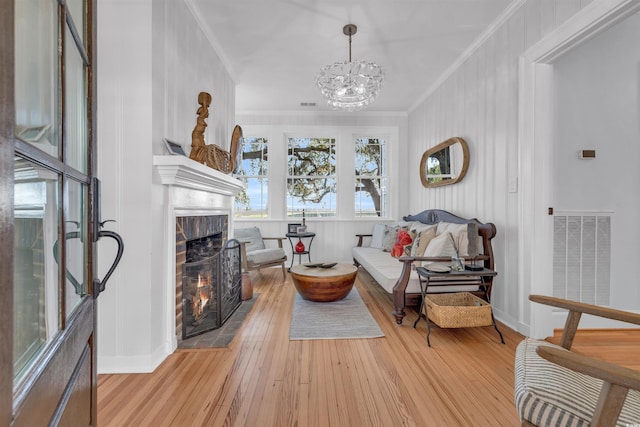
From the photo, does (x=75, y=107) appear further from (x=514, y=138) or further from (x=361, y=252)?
(x=361, y=252)

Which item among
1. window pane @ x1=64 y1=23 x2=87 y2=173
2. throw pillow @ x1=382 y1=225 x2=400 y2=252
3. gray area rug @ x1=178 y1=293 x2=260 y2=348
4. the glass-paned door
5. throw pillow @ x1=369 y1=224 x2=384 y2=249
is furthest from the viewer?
throw pillow @ x1=369 y1=224 x2=384 y2=249

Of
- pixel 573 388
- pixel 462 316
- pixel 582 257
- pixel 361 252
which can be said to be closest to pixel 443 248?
pixel 462 316

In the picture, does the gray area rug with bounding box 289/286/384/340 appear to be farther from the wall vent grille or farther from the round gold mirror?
the round gold mirror

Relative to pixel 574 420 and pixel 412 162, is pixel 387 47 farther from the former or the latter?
pixel 574 420

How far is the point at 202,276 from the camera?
2578 millimetres

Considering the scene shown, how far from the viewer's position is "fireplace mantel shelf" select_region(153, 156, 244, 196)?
1.97 m

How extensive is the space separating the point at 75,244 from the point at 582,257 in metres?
3.50

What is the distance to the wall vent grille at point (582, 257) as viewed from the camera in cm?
258

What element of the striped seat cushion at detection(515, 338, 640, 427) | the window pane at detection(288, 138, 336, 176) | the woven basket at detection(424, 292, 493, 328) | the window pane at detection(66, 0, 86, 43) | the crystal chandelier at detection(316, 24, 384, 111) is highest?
the crystal chandelier at detection(316, 24, 384, 111)

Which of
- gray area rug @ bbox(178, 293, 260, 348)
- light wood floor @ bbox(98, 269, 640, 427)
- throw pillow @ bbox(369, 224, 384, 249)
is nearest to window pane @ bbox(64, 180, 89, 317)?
light wood floor @ bbox(98, 269, 640, 427)

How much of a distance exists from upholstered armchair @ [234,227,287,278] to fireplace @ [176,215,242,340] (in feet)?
2.58

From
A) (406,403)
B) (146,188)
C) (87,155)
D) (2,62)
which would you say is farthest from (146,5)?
(406,403)

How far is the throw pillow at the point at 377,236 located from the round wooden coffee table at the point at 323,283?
60.9 inches

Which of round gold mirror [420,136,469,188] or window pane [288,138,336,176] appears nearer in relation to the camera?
round gold mirror [420,136,469,188]
